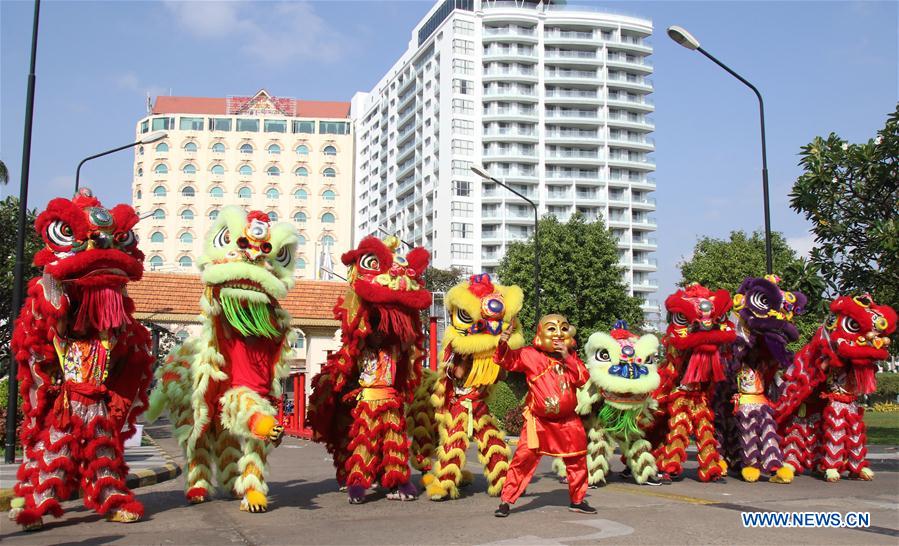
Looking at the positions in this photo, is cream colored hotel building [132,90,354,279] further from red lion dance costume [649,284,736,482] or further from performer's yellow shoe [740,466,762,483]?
performer's yellow shoe [740,466,762,483]

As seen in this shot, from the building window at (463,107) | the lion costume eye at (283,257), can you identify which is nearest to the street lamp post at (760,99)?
the lion costume eye at (283,257)

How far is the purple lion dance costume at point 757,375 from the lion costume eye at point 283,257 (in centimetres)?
604

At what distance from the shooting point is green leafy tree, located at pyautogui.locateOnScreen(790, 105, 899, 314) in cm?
1209

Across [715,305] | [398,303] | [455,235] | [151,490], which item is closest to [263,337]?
[398,303]

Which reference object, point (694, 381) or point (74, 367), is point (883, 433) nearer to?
point (694, 381)

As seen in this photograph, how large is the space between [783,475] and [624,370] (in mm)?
2541

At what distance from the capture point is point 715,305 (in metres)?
10.9

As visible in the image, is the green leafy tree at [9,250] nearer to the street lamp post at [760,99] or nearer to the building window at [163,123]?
the street lamp post at [760,99]

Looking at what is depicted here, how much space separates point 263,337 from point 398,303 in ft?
4.81

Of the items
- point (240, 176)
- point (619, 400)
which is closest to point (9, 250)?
point (619, 400)

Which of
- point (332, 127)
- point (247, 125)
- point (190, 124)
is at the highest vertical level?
point (332, 127)

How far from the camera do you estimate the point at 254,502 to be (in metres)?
8.16

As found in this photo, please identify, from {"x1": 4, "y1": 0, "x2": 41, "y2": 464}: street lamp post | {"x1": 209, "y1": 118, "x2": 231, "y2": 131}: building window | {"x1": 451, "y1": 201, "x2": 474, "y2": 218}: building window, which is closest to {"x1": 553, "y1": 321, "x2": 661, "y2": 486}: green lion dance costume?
{"x1": 4, "y1": 0, "x2": 41, "y2": 464}: street lamp post

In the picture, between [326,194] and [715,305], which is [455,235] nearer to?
[326,194]
